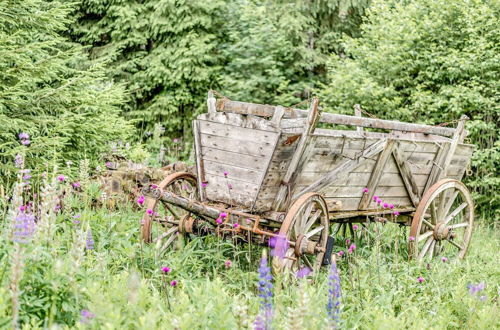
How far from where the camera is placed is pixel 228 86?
11078mm

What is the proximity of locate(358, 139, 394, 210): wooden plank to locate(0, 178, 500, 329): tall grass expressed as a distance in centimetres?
45

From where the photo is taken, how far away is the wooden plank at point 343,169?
411cm

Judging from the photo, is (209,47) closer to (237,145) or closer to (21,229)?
(237,145)

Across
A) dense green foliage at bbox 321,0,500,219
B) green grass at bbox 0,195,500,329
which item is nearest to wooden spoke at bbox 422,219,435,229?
green grass at bbox 0,195,500,329

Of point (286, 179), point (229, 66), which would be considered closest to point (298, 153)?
point (286, 179)

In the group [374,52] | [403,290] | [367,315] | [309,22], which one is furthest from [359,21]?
[367,315]

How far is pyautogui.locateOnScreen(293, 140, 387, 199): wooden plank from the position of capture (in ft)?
13.5

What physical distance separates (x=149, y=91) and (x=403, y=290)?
27.9 feet

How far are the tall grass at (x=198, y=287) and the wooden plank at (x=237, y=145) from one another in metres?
0.69

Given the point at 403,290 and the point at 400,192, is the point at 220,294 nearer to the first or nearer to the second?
the point at 403,290

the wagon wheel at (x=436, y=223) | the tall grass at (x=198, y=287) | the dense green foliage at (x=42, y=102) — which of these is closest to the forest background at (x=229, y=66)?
the dense green foliage at (x=42, y=102)

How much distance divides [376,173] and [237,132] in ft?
4.12

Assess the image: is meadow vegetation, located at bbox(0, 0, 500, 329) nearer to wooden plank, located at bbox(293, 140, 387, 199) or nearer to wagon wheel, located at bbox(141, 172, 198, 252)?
wagon wheel, located at bbox(141, 172, 198, 252)

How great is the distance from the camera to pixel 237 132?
407 cm
